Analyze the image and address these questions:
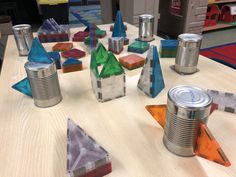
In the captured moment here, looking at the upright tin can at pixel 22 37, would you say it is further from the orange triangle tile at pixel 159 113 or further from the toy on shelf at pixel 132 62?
the orange triangle tile at pixel 159 113

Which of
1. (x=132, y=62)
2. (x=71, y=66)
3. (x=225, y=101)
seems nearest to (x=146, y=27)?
(x=132, y=62)

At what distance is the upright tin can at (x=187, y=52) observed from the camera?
2.11ft

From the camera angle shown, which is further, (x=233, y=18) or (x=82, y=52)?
(x=233, y=18)

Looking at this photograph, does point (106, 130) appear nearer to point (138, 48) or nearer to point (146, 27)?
point (138, 48)

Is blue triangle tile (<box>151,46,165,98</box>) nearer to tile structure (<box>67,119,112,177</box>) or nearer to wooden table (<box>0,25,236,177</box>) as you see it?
wooden table (<box>0,25,236,177</box>)

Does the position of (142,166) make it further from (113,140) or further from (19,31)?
(19,31)

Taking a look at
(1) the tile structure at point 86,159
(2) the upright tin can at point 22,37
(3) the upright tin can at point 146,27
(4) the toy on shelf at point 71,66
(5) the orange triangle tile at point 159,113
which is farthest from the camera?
(3) the upright tin can at point 146,27

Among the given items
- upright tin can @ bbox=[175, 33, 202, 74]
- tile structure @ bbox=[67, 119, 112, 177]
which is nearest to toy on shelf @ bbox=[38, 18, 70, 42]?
upright tin can @ bbox=[175, 33, 202, 74]

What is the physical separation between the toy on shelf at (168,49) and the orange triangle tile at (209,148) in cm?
49

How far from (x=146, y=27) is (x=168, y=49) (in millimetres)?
204

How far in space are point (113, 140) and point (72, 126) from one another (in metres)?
0.09

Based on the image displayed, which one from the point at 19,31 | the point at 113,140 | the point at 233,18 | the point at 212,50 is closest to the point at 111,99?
the point at 113,140

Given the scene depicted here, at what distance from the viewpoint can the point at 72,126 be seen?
0.44 m

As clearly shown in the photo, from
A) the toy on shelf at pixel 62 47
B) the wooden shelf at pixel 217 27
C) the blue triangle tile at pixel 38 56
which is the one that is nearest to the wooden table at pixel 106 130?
the blue triangle tile at pixel 38 56
